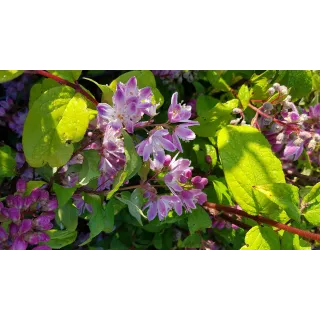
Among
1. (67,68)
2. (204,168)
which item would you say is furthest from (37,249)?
(204,168)

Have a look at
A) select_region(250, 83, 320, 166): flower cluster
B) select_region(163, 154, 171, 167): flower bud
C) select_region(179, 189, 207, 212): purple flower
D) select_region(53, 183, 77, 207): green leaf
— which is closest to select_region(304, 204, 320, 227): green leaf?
select_region(250, 83, 320, 166): flower cluster

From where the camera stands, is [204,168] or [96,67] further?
[204,168]

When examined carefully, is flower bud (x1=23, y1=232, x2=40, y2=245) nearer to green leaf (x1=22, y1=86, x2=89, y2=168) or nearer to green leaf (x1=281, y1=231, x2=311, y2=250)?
green leaf (x1=22, y1=86, x2=89, y2=168)

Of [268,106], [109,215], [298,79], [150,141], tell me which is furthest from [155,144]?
[298,79]

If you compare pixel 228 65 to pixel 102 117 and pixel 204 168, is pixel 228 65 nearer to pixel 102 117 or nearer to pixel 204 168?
pixel 204 168

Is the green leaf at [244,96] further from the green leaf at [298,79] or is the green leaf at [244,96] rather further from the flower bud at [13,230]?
the flower bud at [13,230]
